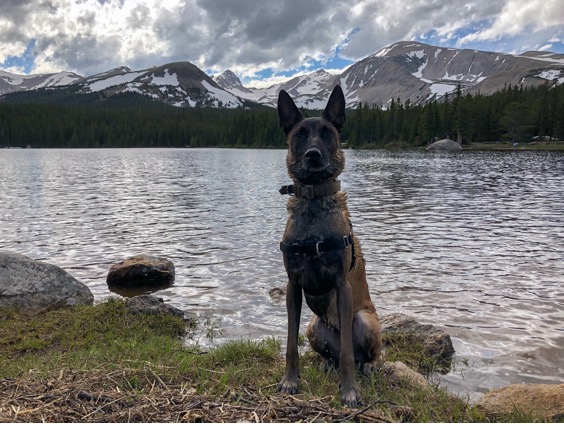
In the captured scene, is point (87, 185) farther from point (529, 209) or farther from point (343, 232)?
point (343, 232)

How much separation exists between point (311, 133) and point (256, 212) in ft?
70.1

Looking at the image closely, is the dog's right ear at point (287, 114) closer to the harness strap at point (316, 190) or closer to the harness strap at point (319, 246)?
the harness strap at point (316, 190)

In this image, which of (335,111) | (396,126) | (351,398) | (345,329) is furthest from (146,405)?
(396,126)

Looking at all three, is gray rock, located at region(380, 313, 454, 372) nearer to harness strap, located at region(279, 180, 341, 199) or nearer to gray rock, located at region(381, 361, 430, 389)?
gray rock, located at region(381, 361, 430, 389)

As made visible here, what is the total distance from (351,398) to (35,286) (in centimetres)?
911

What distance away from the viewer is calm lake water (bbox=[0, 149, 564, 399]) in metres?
9.93

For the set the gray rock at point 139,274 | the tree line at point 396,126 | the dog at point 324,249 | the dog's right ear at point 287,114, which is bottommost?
the gray rock at point 139,274

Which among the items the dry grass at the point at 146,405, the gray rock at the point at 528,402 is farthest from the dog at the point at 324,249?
the gray rock at the point at 528,402

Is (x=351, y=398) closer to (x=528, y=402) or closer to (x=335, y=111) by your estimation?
(x=528, y=402)

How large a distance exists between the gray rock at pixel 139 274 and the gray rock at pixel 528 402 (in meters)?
9.98

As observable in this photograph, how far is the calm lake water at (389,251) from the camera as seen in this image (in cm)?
993

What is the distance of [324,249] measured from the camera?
5.64m

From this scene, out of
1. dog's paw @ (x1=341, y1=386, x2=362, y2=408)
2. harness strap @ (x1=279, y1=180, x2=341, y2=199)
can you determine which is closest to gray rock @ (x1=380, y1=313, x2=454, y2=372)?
dog's paw @ (x1=341, y1=386, x2=362, y2=408)

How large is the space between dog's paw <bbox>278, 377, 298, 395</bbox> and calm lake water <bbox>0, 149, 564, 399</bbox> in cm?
338
